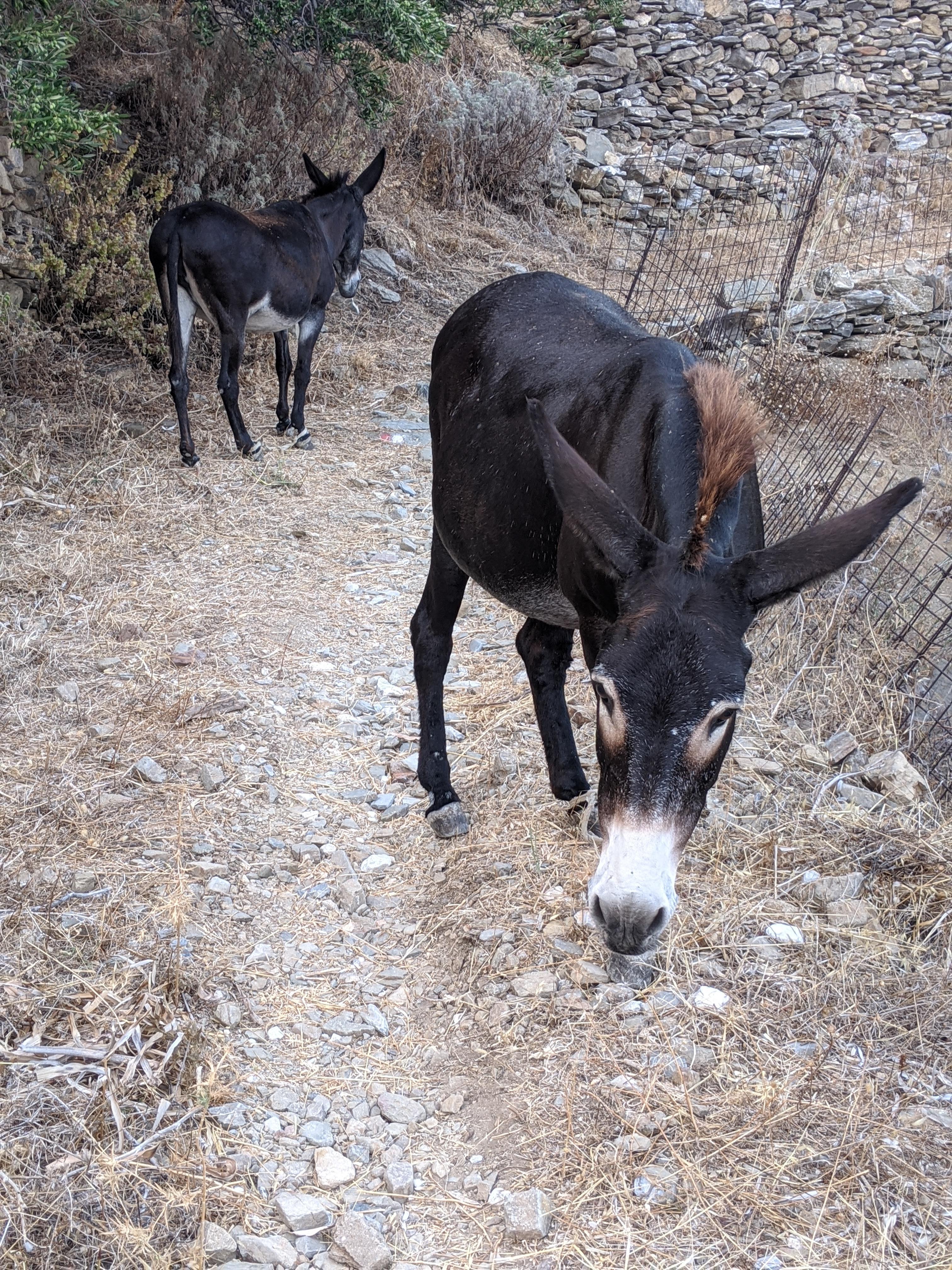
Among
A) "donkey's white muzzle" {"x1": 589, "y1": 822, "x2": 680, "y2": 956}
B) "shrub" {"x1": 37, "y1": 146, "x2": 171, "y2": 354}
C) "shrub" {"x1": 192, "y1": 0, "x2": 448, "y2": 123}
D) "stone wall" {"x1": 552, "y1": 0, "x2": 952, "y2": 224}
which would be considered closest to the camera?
"donkey's white muzzle" {"x1": 589, "y1": 822, "x2": 680, "y2": 956}

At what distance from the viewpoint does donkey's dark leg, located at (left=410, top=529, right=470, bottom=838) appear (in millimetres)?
3500

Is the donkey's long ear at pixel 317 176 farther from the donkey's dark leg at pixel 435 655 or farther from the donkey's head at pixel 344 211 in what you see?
the donkey's dark leg at pixel 435 655

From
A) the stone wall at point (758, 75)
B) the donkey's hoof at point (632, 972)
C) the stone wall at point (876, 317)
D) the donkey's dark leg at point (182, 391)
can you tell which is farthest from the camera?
the stone wall at point (758, 75)

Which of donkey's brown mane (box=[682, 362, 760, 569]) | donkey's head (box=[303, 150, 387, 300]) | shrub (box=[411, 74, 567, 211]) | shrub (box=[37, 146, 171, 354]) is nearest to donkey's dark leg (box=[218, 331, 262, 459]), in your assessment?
shrub (box=[37, 146, 171, 354])

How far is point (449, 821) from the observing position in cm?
339

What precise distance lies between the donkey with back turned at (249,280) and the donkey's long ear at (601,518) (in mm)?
4505

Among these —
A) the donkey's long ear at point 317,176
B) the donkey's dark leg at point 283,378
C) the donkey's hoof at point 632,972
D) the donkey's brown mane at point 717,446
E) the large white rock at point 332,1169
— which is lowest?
the donkey's dark leg at point 283,378

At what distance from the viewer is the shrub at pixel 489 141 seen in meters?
10.3

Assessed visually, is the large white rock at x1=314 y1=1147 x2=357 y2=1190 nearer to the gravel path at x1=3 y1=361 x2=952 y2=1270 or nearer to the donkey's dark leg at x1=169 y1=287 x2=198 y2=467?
the gravel path at x1=3 y1=361 x2=952 y2=1270

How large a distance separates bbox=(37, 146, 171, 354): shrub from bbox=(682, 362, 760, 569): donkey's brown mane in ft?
16.5

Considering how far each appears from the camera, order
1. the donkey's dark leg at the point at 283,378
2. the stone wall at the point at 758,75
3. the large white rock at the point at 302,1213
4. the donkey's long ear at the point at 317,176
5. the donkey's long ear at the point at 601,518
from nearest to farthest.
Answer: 1. the donkey's long ear at the point at 601,518
2. the large white rock at the point at 302,1213
3. the donkey's dark leg at the point at 283,378
4. the donkey's long ear at the point at 317,176
5. the stone wall at the point at 758,75

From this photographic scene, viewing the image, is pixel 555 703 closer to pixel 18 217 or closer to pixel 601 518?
pixel 601 518

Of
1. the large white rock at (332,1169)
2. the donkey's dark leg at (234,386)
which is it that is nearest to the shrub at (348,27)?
the donkey's dark leg at (234,386)

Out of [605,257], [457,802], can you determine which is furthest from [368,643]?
[605,257]
